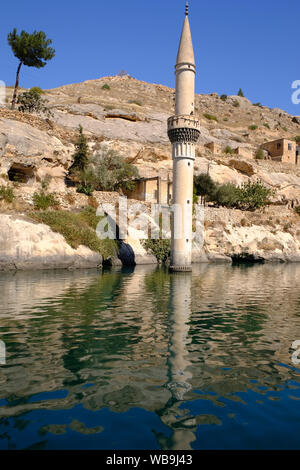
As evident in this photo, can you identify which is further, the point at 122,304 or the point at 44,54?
the point at 44,54

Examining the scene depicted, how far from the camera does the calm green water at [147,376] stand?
4266 millimetres

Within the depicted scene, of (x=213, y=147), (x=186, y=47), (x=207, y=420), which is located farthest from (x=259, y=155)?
(x=207, y=420)

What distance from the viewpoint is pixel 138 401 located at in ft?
16.7

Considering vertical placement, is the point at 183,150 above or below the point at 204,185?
below

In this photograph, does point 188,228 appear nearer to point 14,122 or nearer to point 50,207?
point 50,207

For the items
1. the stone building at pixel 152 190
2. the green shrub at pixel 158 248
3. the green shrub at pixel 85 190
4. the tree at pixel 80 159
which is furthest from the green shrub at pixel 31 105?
the green shrub at pixel 158 248

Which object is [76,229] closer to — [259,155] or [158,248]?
[158,248]

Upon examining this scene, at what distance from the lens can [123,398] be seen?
17.0ft

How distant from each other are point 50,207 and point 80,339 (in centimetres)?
2254

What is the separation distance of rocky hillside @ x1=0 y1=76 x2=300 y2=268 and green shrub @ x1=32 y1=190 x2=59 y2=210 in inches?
19.5

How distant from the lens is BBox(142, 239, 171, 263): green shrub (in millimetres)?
31422

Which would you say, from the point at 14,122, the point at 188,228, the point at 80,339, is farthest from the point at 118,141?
the point at 80,339

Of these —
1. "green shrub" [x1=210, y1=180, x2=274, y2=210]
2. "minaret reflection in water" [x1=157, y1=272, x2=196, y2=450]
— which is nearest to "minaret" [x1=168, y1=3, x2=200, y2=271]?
"minaret reflection in water" [x1=157, y1=272, x2=196, y2=450]

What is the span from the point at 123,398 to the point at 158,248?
26.4 metres
